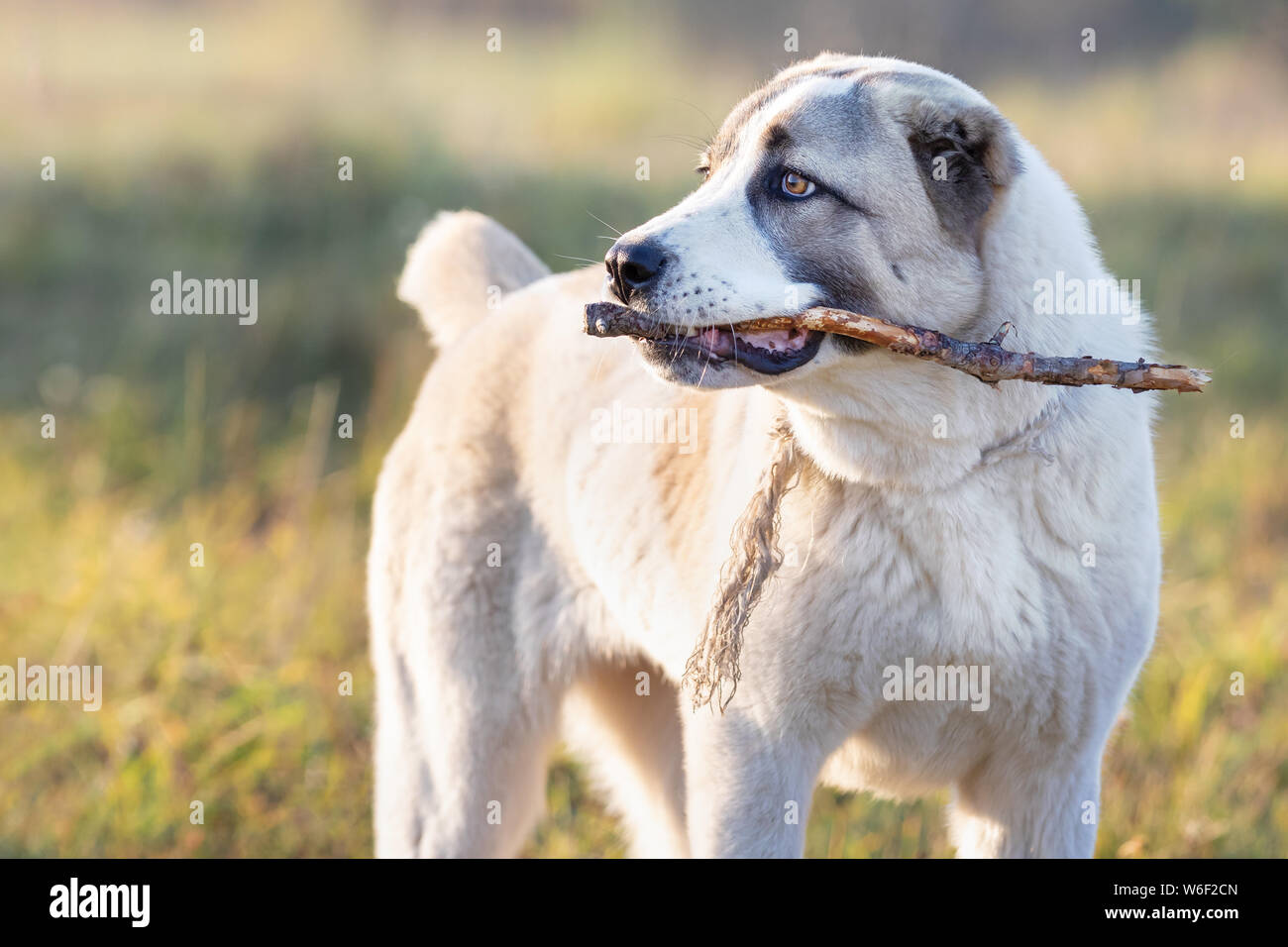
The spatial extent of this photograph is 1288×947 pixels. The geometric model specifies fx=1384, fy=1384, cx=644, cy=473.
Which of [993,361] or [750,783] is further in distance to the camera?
[750,783]

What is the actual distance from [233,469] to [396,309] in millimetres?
1517

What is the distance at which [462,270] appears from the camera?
157 inches

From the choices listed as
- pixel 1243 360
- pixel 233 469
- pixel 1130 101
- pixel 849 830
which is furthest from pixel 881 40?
pixel 849 830

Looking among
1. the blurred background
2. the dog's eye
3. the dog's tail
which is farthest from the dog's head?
the dog's tail

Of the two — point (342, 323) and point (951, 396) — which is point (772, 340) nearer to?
point (951, 396)

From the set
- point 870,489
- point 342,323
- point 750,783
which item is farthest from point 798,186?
point 342,323

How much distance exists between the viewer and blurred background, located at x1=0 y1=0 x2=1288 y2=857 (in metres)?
4.36

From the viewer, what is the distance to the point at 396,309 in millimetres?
7379

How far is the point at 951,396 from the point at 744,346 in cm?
42

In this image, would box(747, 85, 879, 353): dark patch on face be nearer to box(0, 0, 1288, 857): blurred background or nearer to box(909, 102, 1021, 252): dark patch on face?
box(909, 102, 1021, 252): dark patch on face

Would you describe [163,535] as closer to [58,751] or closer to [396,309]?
[58,751]

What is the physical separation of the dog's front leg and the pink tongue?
2.49 ft

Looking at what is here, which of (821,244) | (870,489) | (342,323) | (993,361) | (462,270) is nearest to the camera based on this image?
(993,361)

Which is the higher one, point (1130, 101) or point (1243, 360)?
point (1130, 101)
